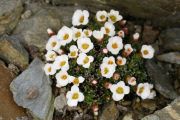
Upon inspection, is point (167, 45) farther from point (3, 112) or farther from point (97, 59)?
point (3, 112)

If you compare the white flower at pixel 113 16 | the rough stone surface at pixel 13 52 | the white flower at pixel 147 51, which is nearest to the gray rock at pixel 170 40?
the white flower at pixel 147 51

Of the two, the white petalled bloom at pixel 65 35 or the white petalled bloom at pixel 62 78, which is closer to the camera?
the white petalled bloom at pixel 62 78

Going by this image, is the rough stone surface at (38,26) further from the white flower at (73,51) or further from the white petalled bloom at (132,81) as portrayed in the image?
the white petalled bloom at (132,81)

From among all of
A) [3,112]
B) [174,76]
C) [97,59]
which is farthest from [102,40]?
[3,112]

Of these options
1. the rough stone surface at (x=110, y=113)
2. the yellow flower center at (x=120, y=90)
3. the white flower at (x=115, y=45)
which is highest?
the white flower at (x=115, y=45)

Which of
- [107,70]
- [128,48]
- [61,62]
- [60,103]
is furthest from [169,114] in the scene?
[61,62]

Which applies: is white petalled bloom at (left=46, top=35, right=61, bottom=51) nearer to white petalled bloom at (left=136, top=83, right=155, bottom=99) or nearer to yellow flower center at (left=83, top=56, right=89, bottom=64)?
yellow flower center at (left=83, top=56, right=89, bottom=64)
